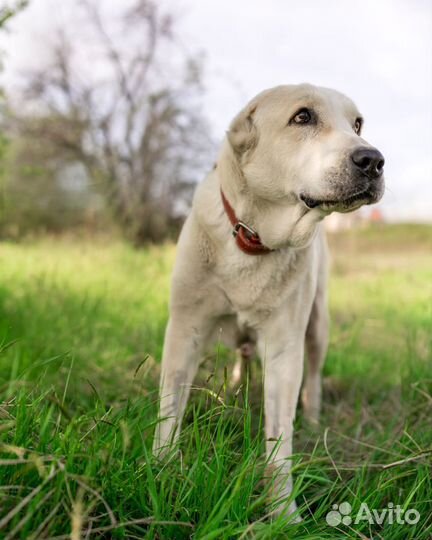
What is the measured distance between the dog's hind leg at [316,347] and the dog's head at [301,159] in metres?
0.98

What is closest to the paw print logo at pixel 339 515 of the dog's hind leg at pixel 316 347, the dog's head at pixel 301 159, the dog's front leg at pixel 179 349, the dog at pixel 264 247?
the dog at pixel 264 247

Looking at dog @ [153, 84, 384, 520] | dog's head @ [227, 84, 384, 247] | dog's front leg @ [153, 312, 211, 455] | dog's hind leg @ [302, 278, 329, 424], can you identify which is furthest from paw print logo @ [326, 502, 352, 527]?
dog's hind leg @ [302, 278, 329, 424]

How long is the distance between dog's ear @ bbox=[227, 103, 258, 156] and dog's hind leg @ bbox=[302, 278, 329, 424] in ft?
3.69

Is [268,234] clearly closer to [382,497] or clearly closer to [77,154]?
[382,497]

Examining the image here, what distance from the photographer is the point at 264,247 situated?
7.90 ft

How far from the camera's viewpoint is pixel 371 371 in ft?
12.8

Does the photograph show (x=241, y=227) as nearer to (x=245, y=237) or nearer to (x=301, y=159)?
(x=245, y=237)

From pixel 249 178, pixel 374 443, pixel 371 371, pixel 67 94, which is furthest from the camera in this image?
pixel 67 94

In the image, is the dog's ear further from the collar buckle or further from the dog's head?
the collar buckle

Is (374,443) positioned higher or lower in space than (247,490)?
lower

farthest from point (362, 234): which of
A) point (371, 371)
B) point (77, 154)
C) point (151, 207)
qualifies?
point (371, 371)

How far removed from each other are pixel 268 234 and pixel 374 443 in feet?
3.45

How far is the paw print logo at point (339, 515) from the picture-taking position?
5.73 feet

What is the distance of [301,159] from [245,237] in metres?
0.41
